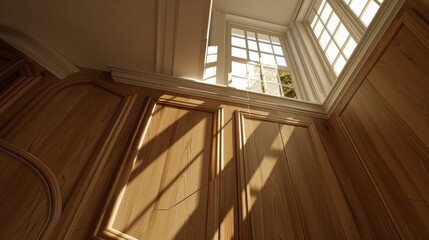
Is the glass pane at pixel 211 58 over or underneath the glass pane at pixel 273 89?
over

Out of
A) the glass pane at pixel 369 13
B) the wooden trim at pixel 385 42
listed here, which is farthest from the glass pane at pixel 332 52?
the wooden trim at pixel 385 42

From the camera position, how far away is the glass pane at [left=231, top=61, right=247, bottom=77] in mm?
2975

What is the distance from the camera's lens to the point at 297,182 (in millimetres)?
1636

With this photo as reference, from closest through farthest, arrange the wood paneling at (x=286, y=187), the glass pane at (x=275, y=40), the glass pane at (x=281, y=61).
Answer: the wood paneling at (x=286, y=187) → the glass pane at (x=281, y=61) → the glass pane at (x=275, y=40)

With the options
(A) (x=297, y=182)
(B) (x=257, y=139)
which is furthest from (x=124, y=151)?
(A) (x=297, y=182)

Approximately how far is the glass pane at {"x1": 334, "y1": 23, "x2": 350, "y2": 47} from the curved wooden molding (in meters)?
2.98

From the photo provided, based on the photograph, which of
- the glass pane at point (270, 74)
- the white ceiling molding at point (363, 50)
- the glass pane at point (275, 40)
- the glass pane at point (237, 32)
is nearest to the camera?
the white ceiling molding at point (363, 50)

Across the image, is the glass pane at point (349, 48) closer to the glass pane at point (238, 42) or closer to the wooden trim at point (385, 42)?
the wooden trim at point (385, 42)

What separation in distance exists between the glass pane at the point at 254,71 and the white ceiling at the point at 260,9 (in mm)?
1594

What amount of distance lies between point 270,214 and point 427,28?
4.80 feet

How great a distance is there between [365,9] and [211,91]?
1.85 m

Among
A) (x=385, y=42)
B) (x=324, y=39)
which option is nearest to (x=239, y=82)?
(x=324, y=39)

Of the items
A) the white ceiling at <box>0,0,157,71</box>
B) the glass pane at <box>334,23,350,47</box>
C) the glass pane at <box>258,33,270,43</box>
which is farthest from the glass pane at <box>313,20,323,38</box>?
the white ceiling at <box>0,0,157,71</box>

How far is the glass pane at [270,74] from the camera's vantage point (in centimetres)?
302
